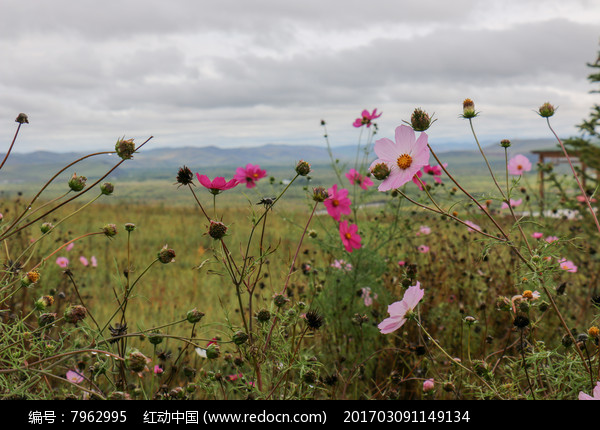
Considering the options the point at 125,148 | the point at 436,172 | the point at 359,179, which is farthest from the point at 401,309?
the point at 436,172

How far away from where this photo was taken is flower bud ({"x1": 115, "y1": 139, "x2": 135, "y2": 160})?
113cm

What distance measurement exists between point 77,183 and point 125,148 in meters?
0.18

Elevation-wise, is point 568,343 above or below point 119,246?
above

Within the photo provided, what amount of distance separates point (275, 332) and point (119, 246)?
462cm

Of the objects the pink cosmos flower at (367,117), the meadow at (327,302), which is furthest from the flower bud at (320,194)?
the pink cosmos flower at (367,117)

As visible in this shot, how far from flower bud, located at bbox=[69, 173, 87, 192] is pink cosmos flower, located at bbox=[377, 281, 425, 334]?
86cm

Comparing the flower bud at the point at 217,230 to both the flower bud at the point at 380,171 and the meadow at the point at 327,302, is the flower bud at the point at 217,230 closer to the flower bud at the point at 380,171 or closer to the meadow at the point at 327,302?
the meadow at the point at 327,302

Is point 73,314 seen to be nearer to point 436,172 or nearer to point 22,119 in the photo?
point 22,119

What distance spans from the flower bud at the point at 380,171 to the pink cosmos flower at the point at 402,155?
0.01 m

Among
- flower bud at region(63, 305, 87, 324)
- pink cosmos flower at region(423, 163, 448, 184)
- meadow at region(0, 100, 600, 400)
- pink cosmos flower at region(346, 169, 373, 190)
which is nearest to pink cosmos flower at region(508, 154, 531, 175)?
meadow at region(0, 100, 600, 400)

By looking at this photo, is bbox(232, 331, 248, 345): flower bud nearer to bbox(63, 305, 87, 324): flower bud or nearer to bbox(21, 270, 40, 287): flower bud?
bbox(63, 305, 87, 324): flower bud

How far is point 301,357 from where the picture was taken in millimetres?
1392
